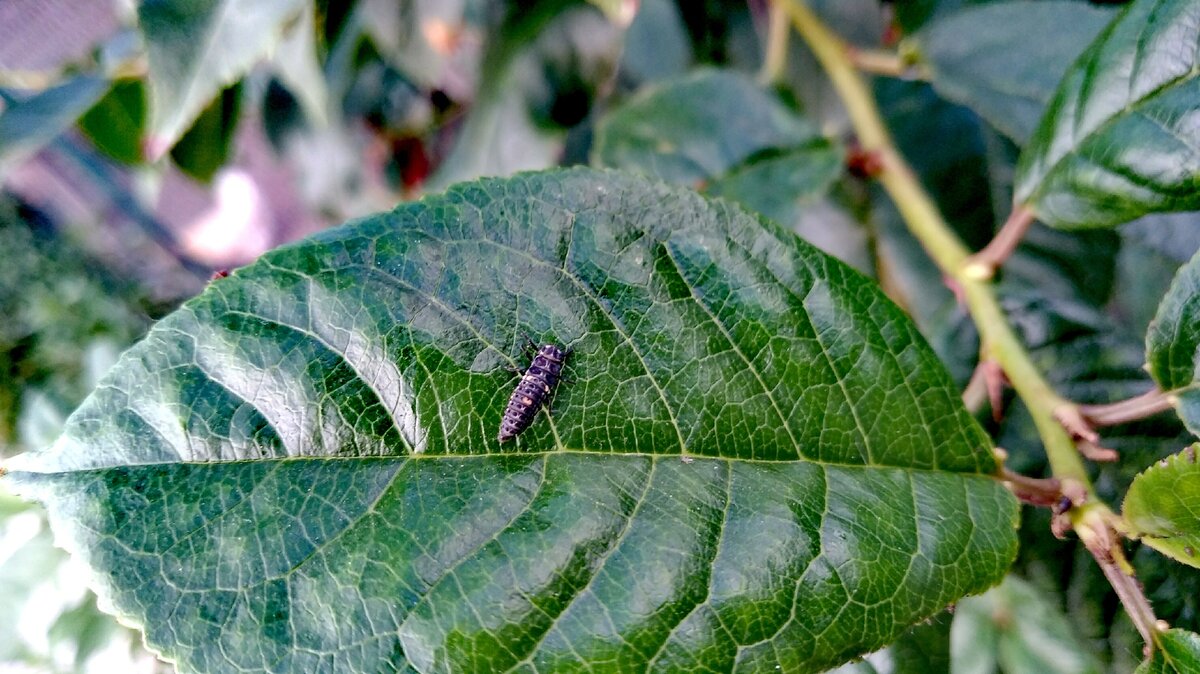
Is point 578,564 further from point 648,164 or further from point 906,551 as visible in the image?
point 648,164

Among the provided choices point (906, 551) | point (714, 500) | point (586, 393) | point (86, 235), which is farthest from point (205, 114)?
point (86, 235)

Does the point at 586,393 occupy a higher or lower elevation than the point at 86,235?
lower

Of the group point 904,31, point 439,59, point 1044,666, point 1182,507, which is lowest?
point 1044,666

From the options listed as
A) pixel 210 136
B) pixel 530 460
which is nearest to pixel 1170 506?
pixel 530 460

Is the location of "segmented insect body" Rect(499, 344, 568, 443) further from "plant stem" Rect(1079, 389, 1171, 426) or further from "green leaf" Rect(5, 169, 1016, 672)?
"plant stem" Rect(1079, 389, 1171, 426)

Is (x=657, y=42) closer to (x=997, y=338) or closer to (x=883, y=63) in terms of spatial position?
(x=883, y=63)

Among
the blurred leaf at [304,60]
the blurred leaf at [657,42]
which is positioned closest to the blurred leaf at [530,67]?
the blurred leaf at [657,42]

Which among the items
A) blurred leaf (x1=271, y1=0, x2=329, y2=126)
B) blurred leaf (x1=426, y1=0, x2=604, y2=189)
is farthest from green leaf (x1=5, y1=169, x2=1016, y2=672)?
blurred leaf (x1=426, y1=0, x2=604, y2=189)
